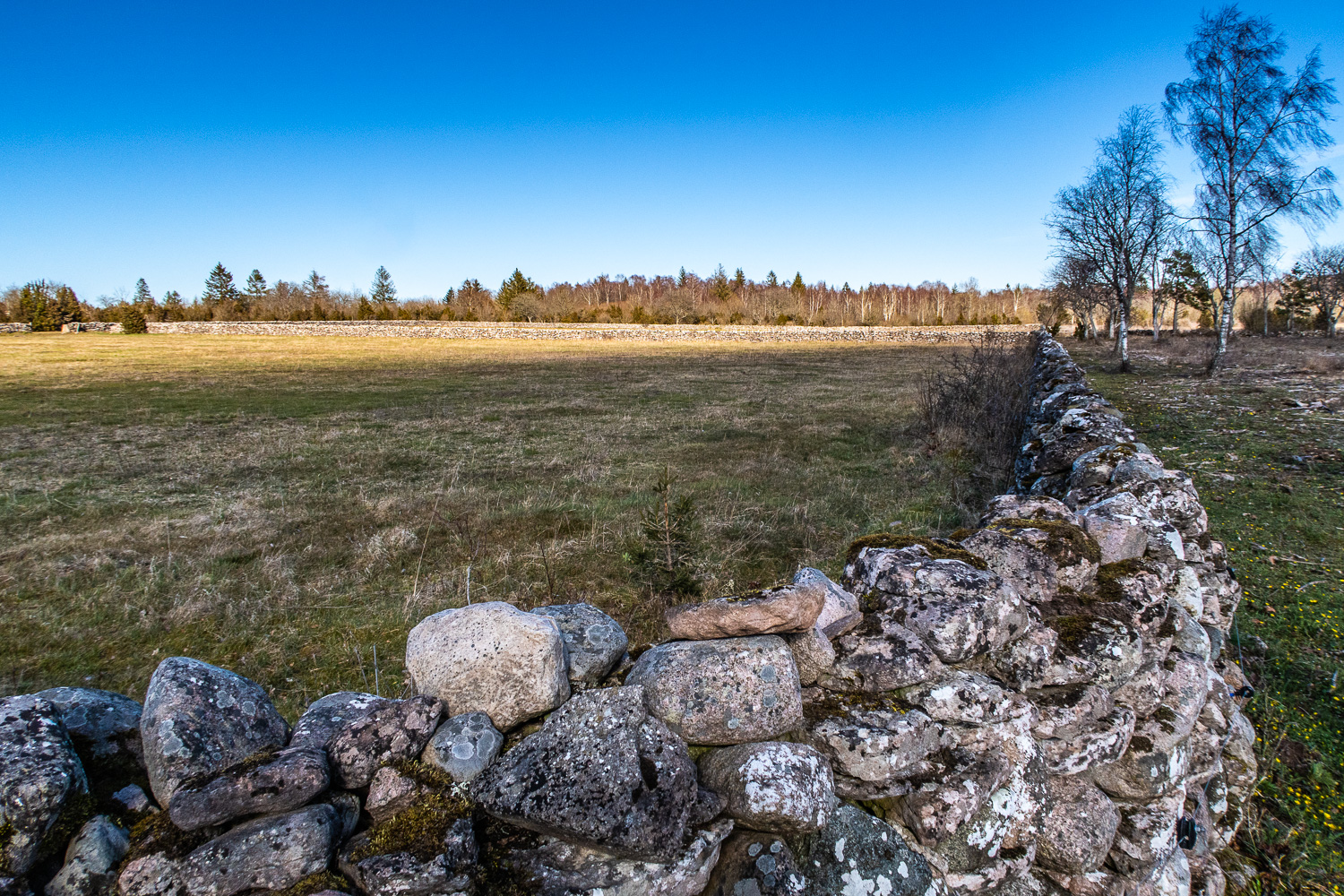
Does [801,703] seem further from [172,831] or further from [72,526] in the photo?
[72,526]

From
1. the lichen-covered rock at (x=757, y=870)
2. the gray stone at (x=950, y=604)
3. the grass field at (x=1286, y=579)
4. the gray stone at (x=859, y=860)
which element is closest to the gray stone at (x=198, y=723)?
the lichen-covered rock at (x=757, y=870)

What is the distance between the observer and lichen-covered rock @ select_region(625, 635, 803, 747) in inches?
79.3

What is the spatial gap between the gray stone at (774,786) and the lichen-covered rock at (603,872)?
0.52 feet

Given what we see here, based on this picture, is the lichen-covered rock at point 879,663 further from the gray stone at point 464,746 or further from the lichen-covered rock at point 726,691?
the gray stone at point 464,746

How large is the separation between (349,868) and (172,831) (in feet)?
1.49

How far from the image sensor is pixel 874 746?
80.4 inches

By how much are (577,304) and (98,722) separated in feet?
295

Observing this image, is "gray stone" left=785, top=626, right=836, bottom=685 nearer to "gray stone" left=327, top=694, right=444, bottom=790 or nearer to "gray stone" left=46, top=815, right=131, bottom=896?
"gray stone" left=327, top=694, right=444, bottom=790

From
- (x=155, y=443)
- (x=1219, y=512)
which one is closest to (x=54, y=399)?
(x=155, y=443)

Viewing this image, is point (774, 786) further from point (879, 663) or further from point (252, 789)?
point (252, 789)

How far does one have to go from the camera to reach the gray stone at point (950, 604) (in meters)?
2.38

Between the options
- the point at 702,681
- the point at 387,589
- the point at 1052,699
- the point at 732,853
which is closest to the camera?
the point at 732,853

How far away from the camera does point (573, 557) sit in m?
6.93

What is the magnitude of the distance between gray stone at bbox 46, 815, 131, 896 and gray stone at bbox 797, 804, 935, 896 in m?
1.85
